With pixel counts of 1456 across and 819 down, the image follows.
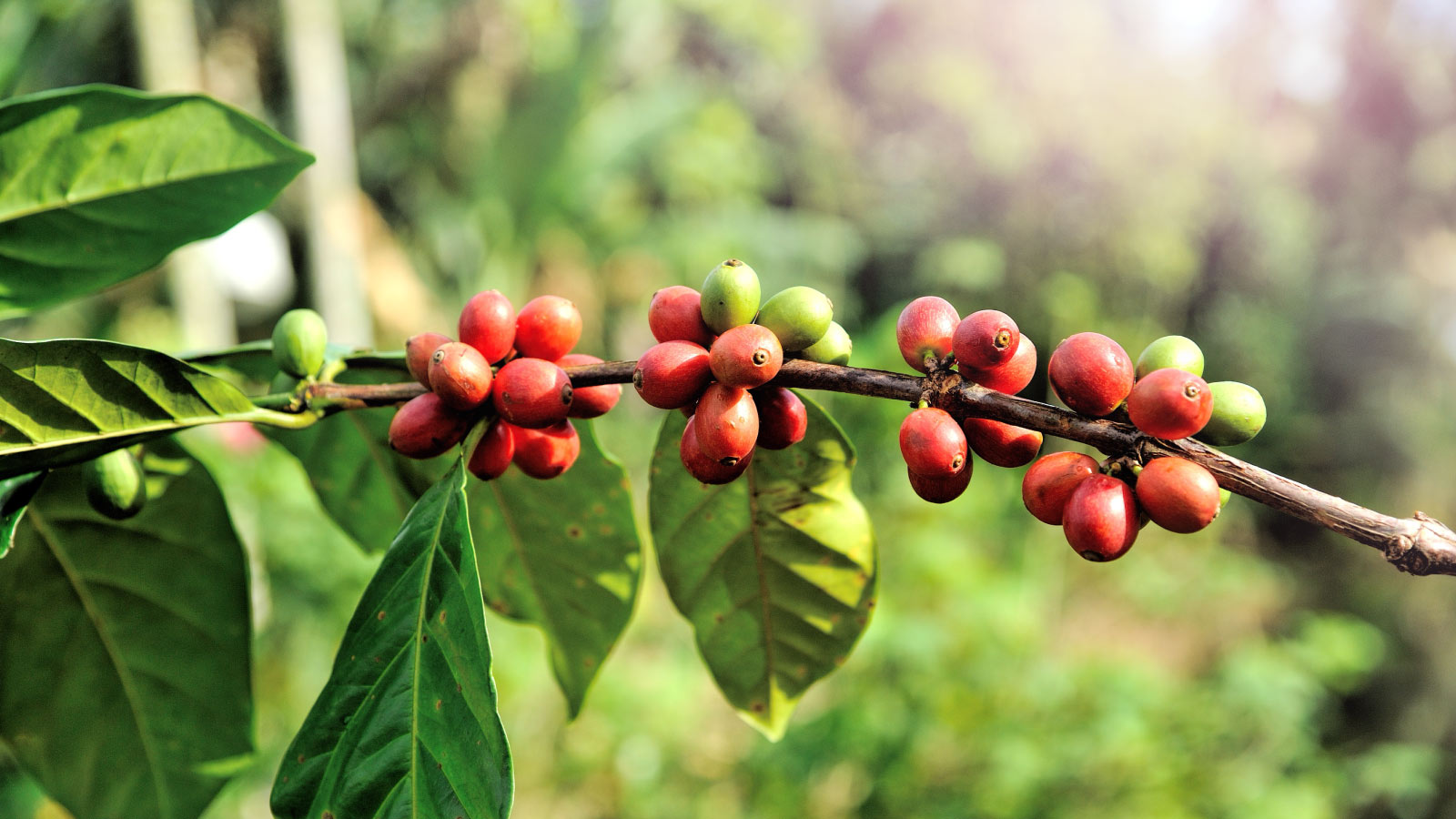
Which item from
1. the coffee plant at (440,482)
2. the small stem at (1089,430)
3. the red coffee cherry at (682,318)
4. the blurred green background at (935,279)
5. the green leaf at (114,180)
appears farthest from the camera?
the blurred green background at (935,279)

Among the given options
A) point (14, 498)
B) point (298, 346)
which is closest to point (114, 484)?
point (14, 498)

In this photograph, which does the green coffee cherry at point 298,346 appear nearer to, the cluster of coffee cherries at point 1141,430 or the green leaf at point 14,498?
the green leaf at point 14,498

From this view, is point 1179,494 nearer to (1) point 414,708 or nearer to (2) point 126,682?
(1) point 414,708

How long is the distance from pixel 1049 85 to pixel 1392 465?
6.10m

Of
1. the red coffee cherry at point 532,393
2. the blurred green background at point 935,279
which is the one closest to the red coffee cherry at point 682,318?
the red coffee cherry at point 532,393

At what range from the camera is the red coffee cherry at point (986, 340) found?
0.65 m

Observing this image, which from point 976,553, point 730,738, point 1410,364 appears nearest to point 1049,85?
point 1410,364

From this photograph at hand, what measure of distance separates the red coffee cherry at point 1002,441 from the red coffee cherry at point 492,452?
42cm

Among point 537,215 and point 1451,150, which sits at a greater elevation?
point 1451,150

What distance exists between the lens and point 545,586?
3.44 feet

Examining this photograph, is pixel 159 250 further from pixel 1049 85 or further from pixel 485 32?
pixel 1049 85

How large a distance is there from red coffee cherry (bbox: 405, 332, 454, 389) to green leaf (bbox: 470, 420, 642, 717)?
22 centimetres

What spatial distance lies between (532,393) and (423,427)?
0.11 metres

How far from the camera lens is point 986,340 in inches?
25.7
